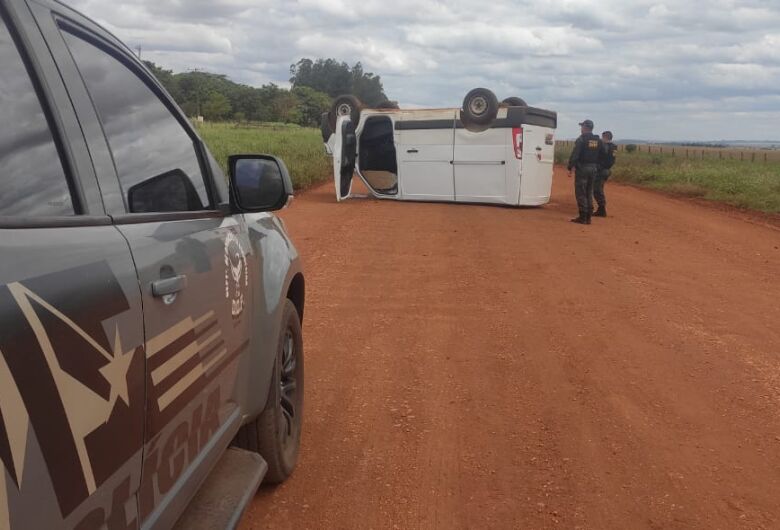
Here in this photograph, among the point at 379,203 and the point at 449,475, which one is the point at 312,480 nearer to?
the point at 449,475

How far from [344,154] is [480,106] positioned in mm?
3267

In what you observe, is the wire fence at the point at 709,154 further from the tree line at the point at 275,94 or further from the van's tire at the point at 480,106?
the van's tire at the point at 480,106

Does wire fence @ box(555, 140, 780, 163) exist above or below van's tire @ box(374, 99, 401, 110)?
below

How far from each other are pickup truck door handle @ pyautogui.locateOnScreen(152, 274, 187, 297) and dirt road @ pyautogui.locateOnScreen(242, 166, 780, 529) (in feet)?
4.70

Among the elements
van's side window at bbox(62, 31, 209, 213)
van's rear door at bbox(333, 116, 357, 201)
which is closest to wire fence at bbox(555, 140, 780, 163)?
van's rear door at bbox(333, 116, 357, 201)

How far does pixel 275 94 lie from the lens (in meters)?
84.5

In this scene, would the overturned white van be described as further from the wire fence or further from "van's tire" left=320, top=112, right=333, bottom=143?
the wire fence

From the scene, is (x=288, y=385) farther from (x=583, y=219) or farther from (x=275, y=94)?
(x=275, y=94)

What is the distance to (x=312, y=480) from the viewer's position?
3453mm

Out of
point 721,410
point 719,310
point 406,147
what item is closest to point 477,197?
point 406,147

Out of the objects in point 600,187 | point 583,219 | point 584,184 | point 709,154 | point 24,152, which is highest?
point 24,152

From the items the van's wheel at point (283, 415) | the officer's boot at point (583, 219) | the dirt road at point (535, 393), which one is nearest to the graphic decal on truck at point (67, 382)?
the van's wheel at point (283, 415)

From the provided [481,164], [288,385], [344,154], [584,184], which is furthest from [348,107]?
[288,385]

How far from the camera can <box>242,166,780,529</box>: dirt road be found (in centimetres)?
330
